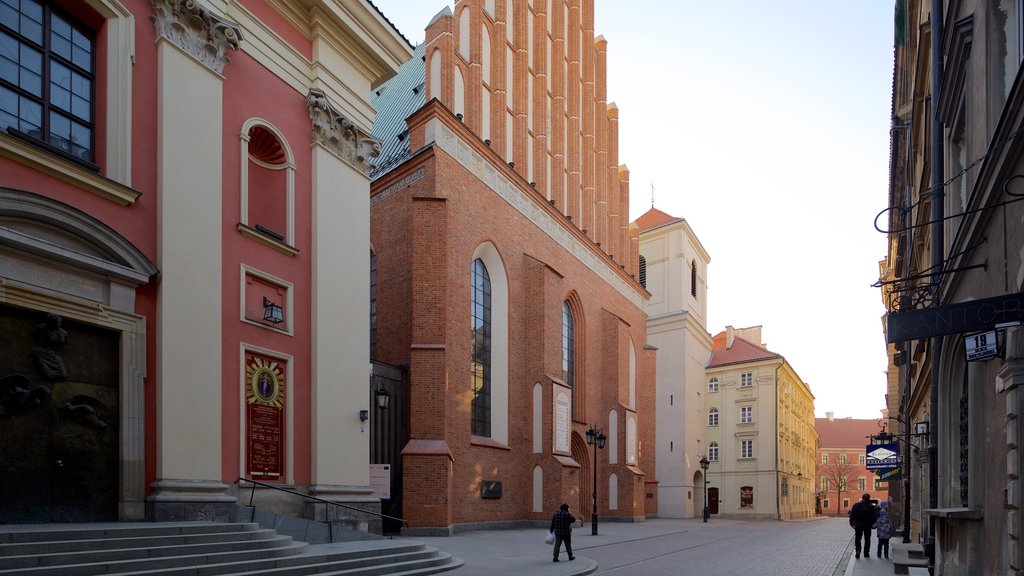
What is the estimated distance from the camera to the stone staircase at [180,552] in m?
8.27

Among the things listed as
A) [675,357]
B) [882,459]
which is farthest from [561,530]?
[675,357]

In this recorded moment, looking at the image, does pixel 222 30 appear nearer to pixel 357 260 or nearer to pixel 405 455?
pixel 357 260

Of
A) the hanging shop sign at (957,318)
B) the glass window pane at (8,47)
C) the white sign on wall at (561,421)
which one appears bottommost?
the white sign on wall at (561,421)

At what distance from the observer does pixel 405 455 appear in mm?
22062

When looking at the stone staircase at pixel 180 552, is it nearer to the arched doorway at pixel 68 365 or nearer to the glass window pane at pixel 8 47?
the arched doorway at pixel 68 365

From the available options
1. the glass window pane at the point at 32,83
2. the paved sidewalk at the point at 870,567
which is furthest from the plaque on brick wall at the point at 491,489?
the glass window pane at the point at 32,83

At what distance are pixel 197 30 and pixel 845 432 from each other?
10550 centimetres

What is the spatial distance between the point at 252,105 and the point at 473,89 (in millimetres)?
12963

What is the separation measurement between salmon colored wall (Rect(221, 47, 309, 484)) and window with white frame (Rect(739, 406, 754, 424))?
46228 mm

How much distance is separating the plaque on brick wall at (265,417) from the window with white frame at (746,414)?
46894mm

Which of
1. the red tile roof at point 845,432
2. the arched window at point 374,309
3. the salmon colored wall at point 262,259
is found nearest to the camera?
the salmon colored wall at point 262,259

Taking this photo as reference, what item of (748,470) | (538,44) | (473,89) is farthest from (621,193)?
(748,470)

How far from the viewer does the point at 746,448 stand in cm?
5522

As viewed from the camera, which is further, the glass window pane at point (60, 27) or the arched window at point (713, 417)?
the arched window at point (713, 417)
